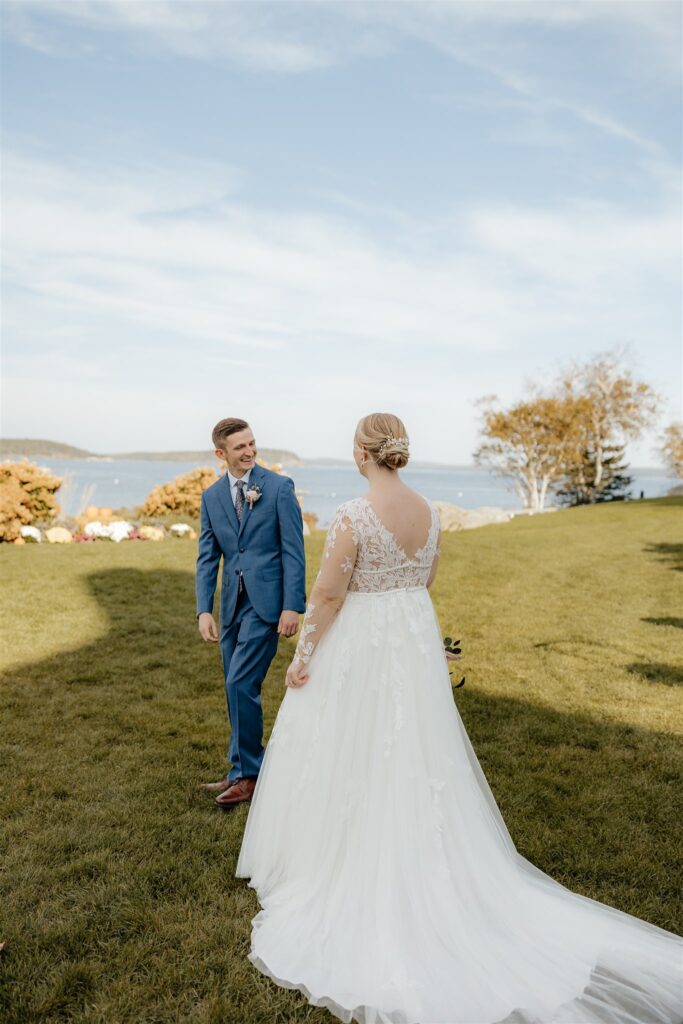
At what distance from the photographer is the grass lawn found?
3270mm

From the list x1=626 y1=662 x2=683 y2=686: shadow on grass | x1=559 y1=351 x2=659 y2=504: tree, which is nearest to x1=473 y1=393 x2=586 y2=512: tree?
x1=559 y1=351 x2=659 y2=504: tree

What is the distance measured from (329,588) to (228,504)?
4.75ft

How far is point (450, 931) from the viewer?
317 cm

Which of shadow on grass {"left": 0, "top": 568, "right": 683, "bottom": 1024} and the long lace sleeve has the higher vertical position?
the long lace sleeve

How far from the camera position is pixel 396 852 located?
3371 millimetres

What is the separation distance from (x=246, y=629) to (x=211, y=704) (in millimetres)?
2679

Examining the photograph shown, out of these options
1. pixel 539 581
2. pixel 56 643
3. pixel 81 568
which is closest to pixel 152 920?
pixel 56 643

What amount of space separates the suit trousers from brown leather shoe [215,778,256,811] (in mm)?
49

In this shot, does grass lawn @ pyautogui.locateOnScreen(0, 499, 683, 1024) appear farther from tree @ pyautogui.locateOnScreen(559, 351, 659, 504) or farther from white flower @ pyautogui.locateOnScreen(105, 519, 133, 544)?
tree @ pyautogui.locateOnScreen(559, 351, 659, 504)

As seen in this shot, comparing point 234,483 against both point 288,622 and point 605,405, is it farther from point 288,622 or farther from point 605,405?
point 605,405

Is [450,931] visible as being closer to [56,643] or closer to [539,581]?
[56,643]

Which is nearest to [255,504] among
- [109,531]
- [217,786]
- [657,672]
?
[217,786]

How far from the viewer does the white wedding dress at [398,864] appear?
293cm

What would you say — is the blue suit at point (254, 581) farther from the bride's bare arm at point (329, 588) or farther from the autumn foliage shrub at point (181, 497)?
the autumn foliage shrub at point (181, 497)
